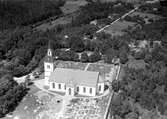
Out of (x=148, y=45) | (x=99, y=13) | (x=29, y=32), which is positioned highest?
(x=99, y=13)

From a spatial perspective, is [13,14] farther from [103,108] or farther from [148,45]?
[103,108]

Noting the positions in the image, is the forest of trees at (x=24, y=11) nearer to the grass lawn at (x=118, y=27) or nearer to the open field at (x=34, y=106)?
the grass lawn at (x=118, y=27)

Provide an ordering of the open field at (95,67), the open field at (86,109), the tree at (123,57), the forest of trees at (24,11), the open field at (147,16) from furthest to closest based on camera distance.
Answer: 1. the open field at (147,16)
2. the forest of trees at (24,11)
3. the tree at (123,57)
4. the open field at (95,67)
5. the open field at (86,109)

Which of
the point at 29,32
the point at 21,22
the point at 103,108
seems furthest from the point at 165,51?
the point at 21,22

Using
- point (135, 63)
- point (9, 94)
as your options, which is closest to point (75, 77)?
point (9, 94)

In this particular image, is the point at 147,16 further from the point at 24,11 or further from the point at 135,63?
the point at 24,11

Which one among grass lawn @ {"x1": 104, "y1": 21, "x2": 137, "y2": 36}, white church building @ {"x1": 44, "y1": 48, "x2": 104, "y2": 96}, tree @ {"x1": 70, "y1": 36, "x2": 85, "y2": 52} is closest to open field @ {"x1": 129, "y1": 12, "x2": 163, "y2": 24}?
grass lawn @ {"x1": 104, "y1": 21, "x2": 137, "y2": 36}

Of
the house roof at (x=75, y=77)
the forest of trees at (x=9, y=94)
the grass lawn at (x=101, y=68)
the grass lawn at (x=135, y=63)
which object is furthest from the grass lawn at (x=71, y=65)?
the forest of trees at (x=9, y=94)
